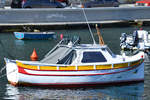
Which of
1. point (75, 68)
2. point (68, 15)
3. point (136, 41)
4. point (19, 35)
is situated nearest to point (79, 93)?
point (75, 68)

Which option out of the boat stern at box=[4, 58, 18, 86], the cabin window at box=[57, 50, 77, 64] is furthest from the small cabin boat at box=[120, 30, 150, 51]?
the boat stern at box=[4, 58, 18, 86]

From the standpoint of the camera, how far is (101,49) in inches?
940

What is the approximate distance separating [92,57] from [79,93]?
79.4 inches

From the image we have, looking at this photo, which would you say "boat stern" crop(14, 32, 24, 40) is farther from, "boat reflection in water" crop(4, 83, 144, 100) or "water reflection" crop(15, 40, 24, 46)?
"boat reflection in water" crop(4, 83, 144, 100)

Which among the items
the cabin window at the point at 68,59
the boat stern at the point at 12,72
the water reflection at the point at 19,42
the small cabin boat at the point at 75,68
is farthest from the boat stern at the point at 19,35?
the cabin window at the point at 68,59

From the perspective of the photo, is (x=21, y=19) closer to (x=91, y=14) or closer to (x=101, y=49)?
(x=91, y=14)

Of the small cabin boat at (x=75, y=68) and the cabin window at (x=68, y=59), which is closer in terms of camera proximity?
the small cabin boat at (x=75, y=68)

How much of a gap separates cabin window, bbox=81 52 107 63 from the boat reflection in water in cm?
147

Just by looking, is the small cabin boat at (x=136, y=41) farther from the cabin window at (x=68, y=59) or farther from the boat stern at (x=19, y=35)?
the cabin window at (x=68, y=59)

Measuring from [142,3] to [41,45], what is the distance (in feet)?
91.7

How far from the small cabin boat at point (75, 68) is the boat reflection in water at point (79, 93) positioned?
0.31 m

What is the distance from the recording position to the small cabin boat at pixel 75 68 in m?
23.0

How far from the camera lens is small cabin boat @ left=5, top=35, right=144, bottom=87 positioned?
75.6 ft

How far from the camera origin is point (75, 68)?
75.5 feet
